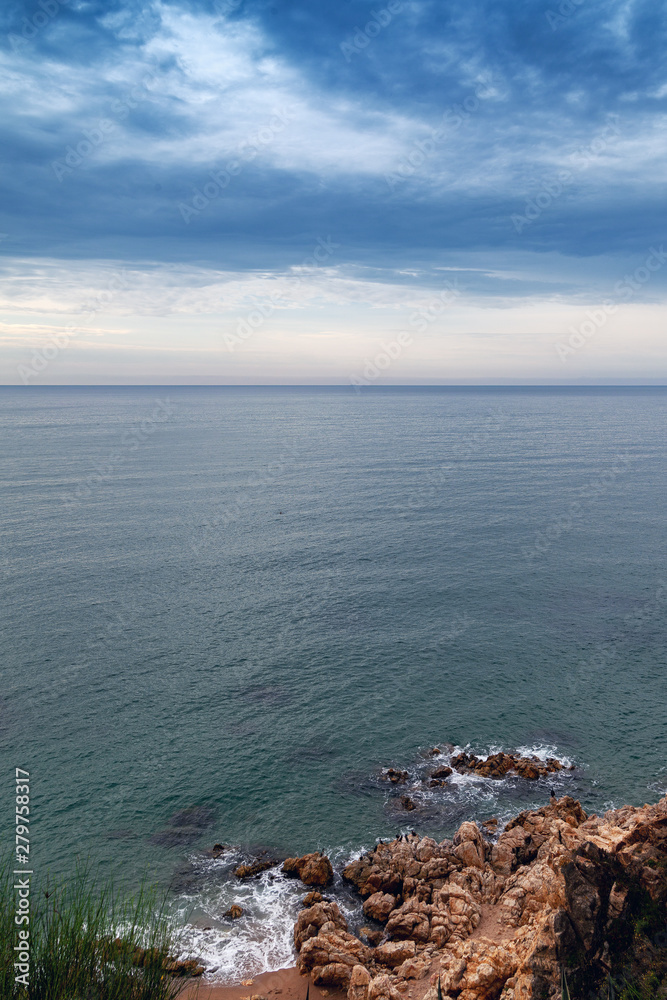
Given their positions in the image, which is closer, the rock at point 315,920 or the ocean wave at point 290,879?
the ocean wave at point 290,879

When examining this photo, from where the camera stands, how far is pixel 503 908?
32656mm

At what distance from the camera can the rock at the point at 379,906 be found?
3431 cm

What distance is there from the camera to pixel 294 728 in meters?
51.6

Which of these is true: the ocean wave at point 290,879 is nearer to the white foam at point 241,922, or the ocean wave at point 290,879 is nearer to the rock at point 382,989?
the white foam at point 241,922

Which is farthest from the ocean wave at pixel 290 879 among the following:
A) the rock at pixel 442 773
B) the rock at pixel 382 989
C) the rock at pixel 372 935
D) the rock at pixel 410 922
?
the rock at pixel 382 989

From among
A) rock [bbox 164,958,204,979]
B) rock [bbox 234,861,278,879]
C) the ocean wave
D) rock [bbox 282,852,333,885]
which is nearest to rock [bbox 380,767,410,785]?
the ocean wave

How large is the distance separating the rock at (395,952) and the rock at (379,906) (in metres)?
2.76

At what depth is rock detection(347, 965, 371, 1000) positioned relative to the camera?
2922cm

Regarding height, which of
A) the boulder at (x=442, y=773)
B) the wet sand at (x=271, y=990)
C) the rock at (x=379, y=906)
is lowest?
the wet sand at (x=271, y=990)

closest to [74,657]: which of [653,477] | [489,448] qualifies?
[653,477]

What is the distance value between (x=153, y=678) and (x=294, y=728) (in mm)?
15449

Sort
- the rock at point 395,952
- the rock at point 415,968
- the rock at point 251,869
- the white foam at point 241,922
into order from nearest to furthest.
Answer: the rock at point 415,968
the rock at point 395,952
the white foam at point 241,922
the rock at point 251,869

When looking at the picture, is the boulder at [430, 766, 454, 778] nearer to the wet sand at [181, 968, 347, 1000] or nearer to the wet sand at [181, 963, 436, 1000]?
Answer: the wet sand at [181, 963, 436, 1000]

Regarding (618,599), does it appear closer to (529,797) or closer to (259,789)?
(529,797)
